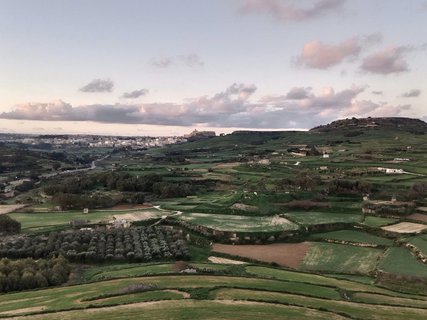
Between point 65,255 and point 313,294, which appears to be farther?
point 65,255

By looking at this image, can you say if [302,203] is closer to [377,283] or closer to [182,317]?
[377,283]

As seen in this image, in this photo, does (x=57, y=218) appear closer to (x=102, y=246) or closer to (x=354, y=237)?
(x=102, y=246)

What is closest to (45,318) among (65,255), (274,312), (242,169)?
(274,312)

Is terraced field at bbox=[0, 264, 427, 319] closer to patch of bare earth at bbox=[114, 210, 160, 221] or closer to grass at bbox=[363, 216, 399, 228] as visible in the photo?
grass at bbox=[363, 216, 399, 228]

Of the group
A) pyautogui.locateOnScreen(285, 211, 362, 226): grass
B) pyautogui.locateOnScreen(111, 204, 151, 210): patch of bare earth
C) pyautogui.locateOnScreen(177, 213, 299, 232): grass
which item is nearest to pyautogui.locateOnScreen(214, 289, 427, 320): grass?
pyautogui.locateOnScreen(177, 213, 299, 232): grass

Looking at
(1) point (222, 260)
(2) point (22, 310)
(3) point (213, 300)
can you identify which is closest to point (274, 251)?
(1) point (222, 260)
